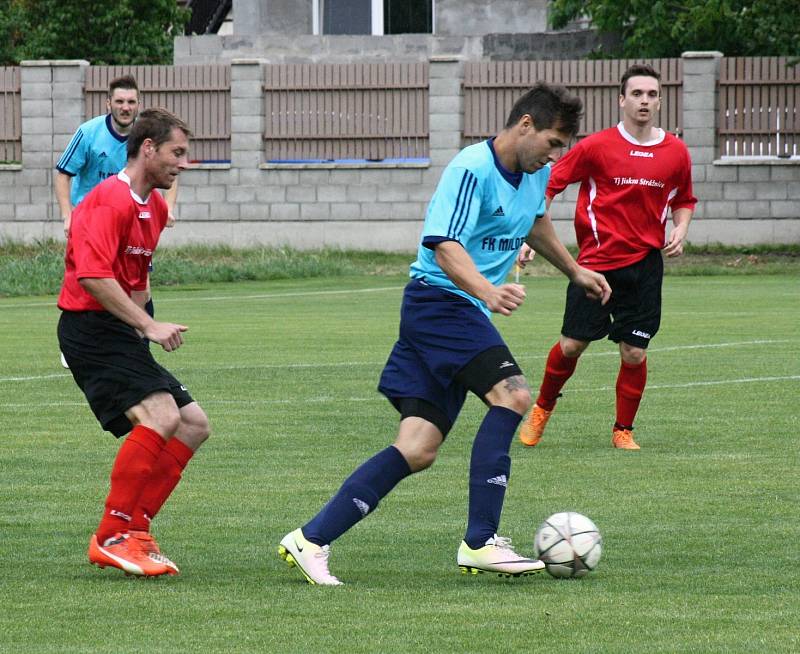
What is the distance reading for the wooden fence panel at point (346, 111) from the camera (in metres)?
30.4

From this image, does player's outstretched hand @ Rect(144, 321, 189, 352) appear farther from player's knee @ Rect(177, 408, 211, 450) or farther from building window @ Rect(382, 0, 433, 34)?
building window @ Rect(382, 0, 433, 34)

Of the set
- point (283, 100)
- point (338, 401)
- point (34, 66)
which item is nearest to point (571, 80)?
point (283, 100)

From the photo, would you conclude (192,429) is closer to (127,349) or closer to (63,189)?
(127,349)

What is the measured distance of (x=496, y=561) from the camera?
20.7 ft

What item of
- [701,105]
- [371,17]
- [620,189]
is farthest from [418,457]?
[371,17]

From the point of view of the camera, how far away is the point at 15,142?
31297 mm

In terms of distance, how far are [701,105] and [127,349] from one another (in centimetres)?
2396

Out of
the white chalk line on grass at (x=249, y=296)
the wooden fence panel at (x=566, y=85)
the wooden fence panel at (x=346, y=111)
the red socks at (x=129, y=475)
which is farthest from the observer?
the wooden fence panel at (x=346, y=111)

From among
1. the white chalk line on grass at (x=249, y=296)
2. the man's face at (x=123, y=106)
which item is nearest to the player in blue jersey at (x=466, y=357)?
the man's face at (x=123, y=106)

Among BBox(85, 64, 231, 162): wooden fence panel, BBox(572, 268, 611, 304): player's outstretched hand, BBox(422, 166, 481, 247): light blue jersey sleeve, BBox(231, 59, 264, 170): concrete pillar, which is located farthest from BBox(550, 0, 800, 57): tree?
BBox(422, 166, 481, 247): light blue jersey sleeve

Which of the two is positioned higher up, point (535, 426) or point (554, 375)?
point (554, 375)

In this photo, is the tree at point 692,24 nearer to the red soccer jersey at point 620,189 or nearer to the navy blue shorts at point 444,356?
the red soccer jersey at point 620,189

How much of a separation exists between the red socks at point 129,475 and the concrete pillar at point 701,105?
23.8 meters

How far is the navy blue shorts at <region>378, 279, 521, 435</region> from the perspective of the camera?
642 centimetres
